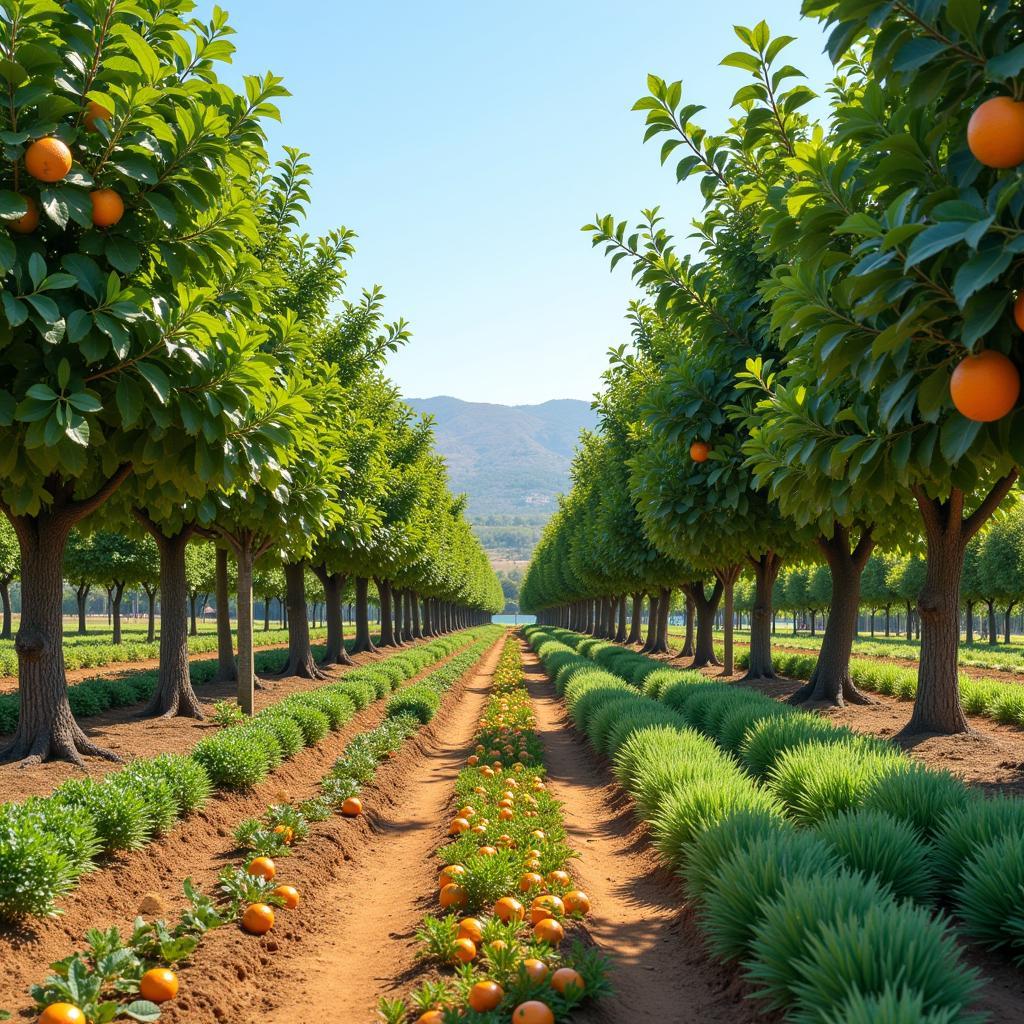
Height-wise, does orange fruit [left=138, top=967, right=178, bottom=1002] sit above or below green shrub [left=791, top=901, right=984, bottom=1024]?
below

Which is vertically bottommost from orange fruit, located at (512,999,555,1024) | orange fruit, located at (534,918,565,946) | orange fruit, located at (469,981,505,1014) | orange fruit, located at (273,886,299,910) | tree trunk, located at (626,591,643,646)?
tree trunk, located at (626,591,643,646)

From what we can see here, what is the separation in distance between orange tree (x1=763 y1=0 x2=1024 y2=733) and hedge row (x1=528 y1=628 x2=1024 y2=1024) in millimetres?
2221

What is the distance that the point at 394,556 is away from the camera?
76.2 feet

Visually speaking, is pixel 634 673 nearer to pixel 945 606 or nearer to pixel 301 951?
pixel 945 606

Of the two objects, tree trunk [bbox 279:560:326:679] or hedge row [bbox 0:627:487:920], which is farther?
tree trunk [bbox 279:560:326:679]

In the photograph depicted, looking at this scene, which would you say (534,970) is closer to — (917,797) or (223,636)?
(917,797)

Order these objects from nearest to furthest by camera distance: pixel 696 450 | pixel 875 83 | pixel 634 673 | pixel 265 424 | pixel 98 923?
1. pixel 875 83
2. pixel 98 923
3. pixel 265 424
4. pixel 696 450
5. pixel 634 673

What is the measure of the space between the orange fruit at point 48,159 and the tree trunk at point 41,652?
3877 mm

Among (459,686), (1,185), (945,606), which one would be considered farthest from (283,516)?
(459,686)

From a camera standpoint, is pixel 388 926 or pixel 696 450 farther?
pixel 696 450

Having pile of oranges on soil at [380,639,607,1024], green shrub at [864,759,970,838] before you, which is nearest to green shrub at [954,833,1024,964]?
green shrub at [864,759,970,838]

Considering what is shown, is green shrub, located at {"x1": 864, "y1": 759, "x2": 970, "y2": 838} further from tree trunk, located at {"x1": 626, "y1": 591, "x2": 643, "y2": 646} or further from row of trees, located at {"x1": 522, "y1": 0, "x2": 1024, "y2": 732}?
tree trunk, located at {"x1": 626, "y1": 591, "x2": 643, "y2": 646}

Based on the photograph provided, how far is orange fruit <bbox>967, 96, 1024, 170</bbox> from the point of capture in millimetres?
3207

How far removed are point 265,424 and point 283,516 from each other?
4.08 m
